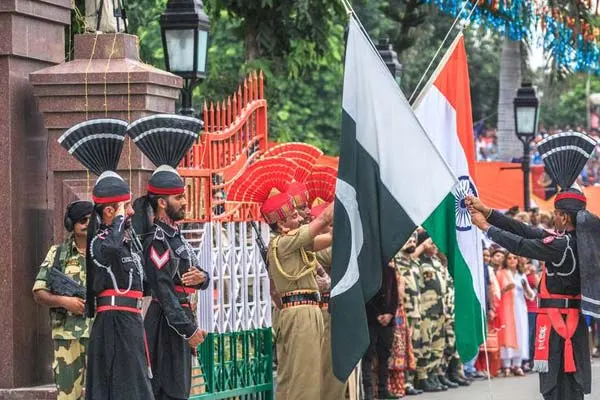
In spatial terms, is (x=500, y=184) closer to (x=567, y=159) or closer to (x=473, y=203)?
(x=567, y=159)

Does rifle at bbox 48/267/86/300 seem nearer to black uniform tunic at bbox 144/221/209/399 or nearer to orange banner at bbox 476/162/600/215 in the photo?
black uniform tunic at bbox 144/221/209/399

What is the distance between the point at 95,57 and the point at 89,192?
1.12 meters

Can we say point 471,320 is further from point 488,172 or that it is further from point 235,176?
point 488,172

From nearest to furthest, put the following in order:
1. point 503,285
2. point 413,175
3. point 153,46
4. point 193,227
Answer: point 413,175 → point 193,227 → point 503,285 → point 153,46

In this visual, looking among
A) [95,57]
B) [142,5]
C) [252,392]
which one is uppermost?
[142,5]

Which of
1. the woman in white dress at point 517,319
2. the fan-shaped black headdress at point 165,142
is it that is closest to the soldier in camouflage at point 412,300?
the woman in white dress at point 517,319

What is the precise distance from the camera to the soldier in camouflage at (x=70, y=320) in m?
11.4

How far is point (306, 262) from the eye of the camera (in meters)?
12.9

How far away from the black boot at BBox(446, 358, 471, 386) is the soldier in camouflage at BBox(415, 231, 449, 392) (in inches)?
17.0

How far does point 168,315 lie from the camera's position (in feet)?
36.1

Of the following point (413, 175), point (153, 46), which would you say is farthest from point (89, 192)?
point (153, 46)

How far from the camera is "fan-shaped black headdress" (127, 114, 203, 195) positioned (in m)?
11.1

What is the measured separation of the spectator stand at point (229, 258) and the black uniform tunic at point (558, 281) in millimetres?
2421

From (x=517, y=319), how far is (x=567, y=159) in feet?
25.7
